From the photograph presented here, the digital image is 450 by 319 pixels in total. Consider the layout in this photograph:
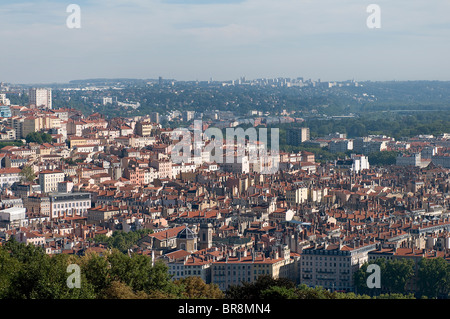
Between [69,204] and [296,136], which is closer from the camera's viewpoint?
[69,204]

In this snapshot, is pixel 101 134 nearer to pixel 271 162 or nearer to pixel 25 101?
pixel 271 162

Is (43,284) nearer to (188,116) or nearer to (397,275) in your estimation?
(397,275)

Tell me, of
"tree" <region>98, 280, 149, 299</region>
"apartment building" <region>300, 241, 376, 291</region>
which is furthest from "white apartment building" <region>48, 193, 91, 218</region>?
"tree" <region>98, 280, 149, 299</region>

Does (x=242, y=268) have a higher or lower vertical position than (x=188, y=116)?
lower

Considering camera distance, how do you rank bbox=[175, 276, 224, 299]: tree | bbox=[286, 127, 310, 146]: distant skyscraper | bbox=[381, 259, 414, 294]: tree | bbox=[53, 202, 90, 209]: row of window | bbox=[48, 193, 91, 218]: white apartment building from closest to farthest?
1. bbox=[175, 276, 224, 299]: tree
2. bbox=[381, 259, 414, 294]: tree
3. bbox=[48, 193, 91, 218]: white apartment building
4. bbox=[53, 202, 90, 209]: row of window
5. bbox=[286, 127, 310, 146]: distant skyscraper

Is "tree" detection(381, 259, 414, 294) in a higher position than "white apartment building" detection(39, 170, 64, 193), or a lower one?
lower

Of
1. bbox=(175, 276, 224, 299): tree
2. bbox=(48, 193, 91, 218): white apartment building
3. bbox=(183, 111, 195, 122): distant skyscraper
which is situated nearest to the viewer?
bbox=(175, 276, 224, 299): tree

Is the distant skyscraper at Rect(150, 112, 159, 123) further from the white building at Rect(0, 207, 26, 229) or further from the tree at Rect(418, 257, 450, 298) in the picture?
the tree at Rect(418, 257, 450, 298)

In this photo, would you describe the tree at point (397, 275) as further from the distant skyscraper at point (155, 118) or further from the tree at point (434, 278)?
the distant skyscraper at point (155, 118)

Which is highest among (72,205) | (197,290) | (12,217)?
(197,290)

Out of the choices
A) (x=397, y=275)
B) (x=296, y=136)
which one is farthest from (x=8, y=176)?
(x=296, y=136)

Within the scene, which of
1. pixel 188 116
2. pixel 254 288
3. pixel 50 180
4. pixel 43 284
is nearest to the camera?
pixel 43 284

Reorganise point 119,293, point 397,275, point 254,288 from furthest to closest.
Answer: point 397,275 → point 254,288 → point 119,293
